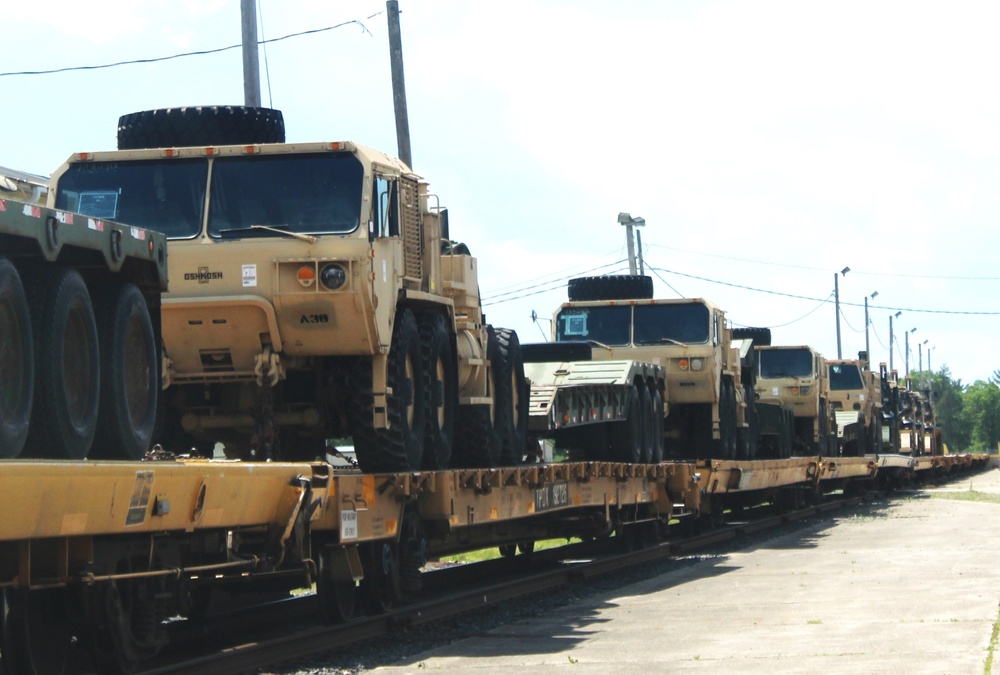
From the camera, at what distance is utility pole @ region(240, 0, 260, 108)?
1770 centimetres

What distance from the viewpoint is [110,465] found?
6172 mm

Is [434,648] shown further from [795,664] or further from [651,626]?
[795,664]

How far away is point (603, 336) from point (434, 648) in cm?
1111

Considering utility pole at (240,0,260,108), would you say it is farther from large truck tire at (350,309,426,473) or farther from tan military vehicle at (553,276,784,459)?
large truck tire at (350,309,426,473)

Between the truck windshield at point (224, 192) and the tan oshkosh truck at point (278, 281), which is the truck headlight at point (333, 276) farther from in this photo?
the truck windshield at point (224, 192)

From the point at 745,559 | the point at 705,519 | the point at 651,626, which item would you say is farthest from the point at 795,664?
the point at 705,519

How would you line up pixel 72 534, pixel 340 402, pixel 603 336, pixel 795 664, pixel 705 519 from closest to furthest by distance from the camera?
pixel 72 534
pixel 795 664
pixel 340 402
pixel 603 336
pixel 705 519

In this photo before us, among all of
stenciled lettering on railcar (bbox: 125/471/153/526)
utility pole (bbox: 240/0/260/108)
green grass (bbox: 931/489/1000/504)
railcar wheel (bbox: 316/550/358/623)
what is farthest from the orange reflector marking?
green grass (bbox: 931/489/1000/504)

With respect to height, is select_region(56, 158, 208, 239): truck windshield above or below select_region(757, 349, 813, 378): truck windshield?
above

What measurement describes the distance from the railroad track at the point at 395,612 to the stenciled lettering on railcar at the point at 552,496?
70 cm

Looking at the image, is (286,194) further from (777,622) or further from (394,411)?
(777,622)

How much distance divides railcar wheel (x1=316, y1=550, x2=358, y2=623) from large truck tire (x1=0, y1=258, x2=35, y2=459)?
421cm

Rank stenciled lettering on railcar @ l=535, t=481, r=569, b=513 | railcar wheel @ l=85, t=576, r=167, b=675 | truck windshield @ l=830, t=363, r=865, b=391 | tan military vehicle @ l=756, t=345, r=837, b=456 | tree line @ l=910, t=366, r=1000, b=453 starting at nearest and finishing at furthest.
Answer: railcar wheel @ l=85, t=576, r=167, b=675 < stenciled lettering on railcar @ l=535, t=481, r=569, b=513 < tan military vehicle @ l=756, t=345, r=837, b=456 < truck windshield @ l=830, t=363, r=865, b=391 < tree line @ l=910, t=366, r=1000, b=453

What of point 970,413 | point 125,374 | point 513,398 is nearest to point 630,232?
point 513,398
